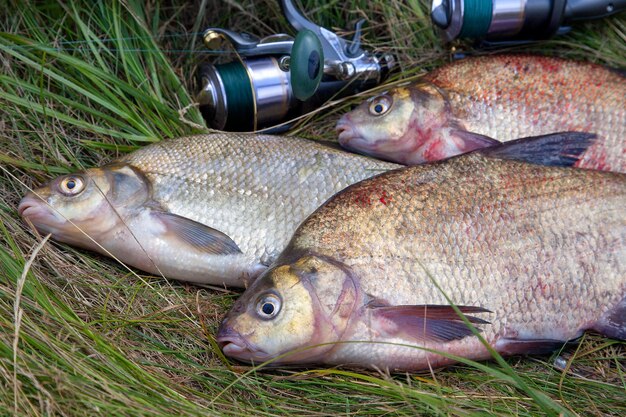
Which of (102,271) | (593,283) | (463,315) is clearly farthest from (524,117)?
(102,271)

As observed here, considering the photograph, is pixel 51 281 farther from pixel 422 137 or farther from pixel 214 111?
pixel 422 137

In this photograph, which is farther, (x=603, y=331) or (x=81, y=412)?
(x=603, y=331)

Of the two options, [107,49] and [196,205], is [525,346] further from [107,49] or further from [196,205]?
[107,49]

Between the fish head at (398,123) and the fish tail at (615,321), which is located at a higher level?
the fish head at (398,123)

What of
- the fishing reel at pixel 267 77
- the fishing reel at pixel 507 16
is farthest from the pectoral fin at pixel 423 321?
the fishing reel at pixel 507 16

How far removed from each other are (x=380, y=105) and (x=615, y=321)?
1.23m

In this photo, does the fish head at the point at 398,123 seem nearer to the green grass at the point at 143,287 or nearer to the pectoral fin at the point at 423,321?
the green grass at the point at 143,287

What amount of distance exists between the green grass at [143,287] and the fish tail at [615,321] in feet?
0.52

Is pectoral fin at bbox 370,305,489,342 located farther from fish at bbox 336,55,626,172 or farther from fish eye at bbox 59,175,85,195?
fish eye at bbox 59,175,85,195

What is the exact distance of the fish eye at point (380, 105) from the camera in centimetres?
315

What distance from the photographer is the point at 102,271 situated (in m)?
2.95

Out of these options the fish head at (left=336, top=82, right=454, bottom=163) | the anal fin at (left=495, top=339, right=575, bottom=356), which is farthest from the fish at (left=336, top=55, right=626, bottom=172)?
the anal fin at (left=495, top=339, right=575, bottom=356)

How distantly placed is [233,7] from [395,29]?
2.68ft

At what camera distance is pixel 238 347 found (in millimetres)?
2387
